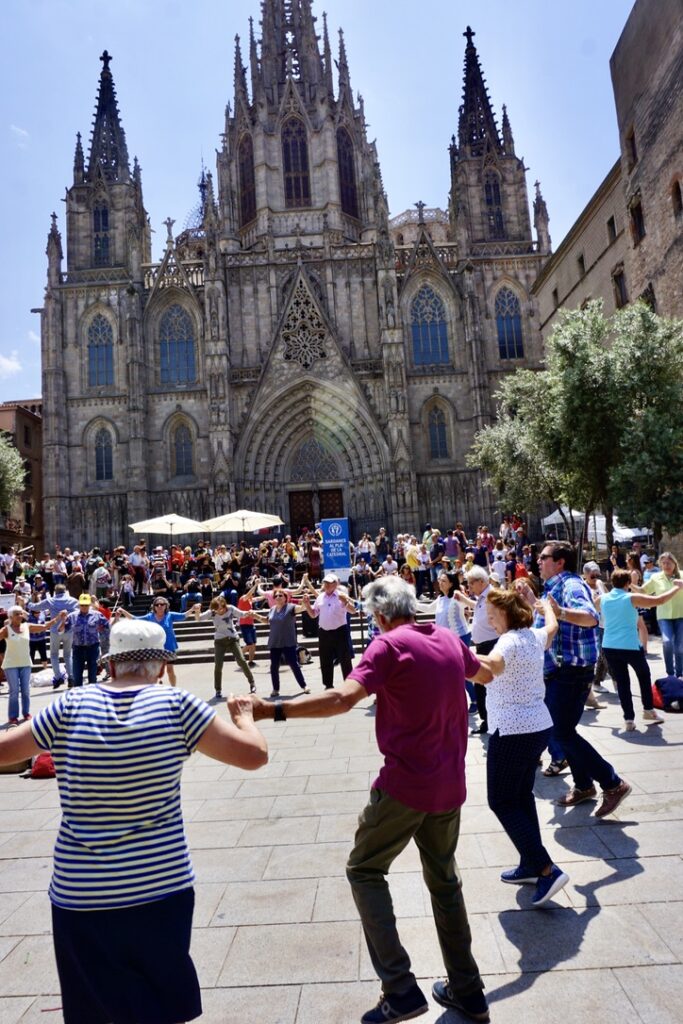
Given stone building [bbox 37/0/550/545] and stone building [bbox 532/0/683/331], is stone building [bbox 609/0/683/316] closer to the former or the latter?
stone building [bbox 532/0/683/331]

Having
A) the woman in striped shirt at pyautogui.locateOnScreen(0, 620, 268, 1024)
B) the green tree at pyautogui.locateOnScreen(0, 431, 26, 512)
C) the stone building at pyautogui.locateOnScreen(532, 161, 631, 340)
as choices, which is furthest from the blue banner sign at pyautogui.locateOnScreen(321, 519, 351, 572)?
the green tree at pyautogui.locateOnScreen(0, 431, 26, 512)

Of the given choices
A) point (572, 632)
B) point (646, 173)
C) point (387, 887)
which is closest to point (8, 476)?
point (646, 173)

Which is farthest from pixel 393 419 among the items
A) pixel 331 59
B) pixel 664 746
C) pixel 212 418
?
pixel 664 746

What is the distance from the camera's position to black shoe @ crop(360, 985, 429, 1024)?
2.91m

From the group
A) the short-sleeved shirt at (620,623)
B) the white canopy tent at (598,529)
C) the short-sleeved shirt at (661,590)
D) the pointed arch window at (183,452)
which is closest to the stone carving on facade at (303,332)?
the pointed arch window at (183,452)

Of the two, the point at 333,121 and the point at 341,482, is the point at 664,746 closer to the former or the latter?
the point at 341,482

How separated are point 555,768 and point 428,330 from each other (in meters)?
33.2

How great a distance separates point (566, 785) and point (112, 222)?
1593 inches

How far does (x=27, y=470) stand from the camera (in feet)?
139

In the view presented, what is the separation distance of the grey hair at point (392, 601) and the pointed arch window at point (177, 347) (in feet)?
114

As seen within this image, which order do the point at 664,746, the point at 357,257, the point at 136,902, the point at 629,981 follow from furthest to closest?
the point at 357,257, the point at 664,746, the point at 629,981, the point at 136,902

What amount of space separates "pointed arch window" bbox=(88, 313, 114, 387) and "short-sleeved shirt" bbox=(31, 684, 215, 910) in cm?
3680

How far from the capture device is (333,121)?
40594 millimetres

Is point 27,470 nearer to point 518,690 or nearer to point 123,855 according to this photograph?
point 518,690
